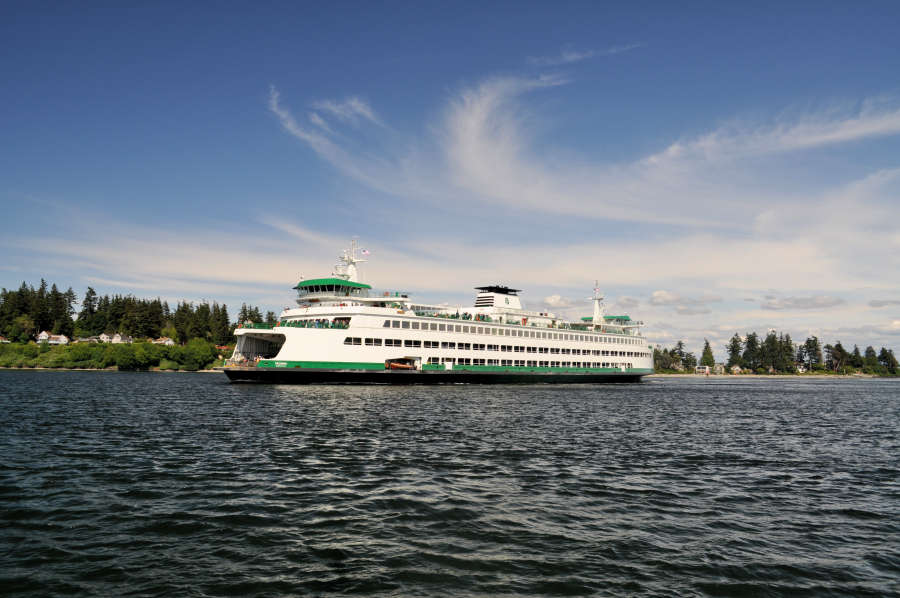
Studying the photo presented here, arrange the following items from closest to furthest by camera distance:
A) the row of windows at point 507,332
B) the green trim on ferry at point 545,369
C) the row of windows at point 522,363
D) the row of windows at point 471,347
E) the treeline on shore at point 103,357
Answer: the row of windows at point 471,347 < the row of windows at point 507,332 < the row of windows at point 522,363 < the green trim on ferry at point 545,369 < the treeline on shore at point 103,357

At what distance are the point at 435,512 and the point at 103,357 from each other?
137 metres

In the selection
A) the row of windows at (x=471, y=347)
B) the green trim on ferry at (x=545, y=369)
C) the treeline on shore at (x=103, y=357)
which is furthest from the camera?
the treeline on shore at (x=103, y=357)

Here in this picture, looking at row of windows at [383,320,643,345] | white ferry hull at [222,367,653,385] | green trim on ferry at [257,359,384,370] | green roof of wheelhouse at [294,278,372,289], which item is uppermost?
green roof of wheelhouse at [294,278,372,289]

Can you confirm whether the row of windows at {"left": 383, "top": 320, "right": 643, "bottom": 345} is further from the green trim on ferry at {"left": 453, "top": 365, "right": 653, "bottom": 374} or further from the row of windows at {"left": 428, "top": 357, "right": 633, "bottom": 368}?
the green trim on ferry at {"left": 453, "top": 365, "right": 653, "bottom": 374}

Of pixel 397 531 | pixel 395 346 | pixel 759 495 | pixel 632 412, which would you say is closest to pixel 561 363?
pixel 395 346

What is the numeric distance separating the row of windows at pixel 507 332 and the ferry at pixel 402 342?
0.14m

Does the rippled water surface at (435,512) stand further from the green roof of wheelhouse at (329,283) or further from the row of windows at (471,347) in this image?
the green roof of wheelhouse at (329,283)

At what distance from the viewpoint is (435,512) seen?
13.1 meters

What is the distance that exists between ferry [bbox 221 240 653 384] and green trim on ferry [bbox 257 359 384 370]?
0.10 metres

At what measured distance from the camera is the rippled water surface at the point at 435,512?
30.5ft

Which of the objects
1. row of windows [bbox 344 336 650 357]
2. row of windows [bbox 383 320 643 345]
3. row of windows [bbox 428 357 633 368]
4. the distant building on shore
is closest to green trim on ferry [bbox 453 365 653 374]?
row of windows [bbox 428 357 633 368]

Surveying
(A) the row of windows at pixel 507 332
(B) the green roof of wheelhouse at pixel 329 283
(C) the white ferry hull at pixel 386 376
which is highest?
(B) the green roof of wheelhouse at pixel 329 283

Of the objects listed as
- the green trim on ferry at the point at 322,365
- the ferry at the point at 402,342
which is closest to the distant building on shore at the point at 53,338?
the ferry at the point at 402,342

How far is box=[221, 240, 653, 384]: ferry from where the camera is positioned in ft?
190
